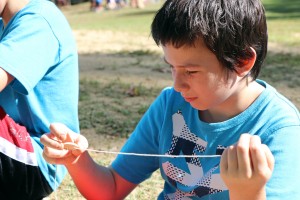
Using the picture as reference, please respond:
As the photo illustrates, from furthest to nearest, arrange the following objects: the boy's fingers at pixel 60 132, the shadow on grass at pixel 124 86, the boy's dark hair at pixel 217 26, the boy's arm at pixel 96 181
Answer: the shadow on grass at pixel 124 86, the boy's arm at pixel 96 181, the boy's fingers at pixel 60 132, the boy's dark hair at pixel 217 26

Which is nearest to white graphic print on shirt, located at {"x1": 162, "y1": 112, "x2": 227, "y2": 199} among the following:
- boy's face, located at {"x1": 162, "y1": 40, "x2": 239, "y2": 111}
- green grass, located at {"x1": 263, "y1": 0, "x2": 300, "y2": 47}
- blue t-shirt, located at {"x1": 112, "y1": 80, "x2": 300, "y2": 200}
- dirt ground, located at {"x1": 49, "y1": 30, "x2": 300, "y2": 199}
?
blue t-shirt, located at {"x1": 112, "y1": 80, "x2": 300, "y2": 200}

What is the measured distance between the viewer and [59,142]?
67.4 inches

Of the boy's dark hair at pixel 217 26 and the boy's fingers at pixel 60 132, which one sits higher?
the boy's dark hair at pixel 217 26

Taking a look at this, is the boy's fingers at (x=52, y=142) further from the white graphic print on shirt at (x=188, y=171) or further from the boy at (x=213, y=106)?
the white graphic print on shirt at (x=188, y=171)

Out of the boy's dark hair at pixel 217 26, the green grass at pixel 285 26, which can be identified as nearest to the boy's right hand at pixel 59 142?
the boy's dark hair at pixel 217 26

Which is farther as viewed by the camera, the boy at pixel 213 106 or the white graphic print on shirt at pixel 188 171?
the white graphic print on shirt at pixel 188 171

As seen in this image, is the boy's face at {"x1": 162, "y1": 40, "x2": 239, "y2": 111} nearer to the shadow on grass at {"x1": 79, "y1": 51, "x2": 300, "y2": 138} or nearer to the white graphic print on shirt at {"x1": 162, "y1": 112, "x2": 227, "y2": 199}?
the white graphic print on shirt at {"x1": 162, "y1": 112, "x2": 227, "y2": 199}

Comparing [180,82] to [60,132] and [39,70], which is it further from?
[39,70]

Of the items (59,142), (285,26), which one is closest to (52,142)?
(59,142)

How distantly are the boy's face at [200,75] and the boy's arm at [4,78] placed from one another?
65 cm

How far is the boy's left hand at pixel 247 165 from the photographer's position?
1.29 metres

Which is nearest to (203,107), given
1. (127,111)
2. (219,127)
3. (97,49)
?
(219,127)

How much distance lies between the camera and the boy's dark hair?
157 centimetres

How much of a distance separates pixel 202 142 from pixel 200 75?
23 centimetres
